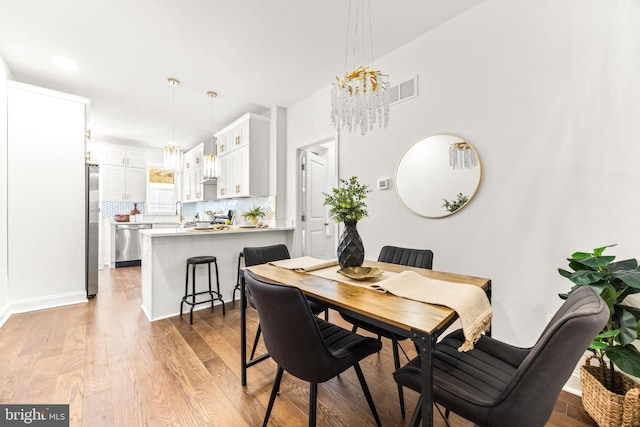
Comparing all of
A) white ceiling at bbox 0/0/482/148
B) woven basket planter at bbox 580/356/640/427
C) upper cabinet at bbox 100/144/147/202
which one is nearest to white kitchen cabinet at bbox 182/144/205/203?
upper cabinet at bbox 100/144/147/202

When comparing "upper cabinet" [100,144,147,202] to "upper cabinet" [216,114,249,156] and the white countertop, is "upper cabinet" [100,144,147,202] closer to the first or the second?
"upper cabinet" [216,114,249,156]

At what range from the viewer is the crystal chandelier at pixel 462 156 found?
2.28 metres

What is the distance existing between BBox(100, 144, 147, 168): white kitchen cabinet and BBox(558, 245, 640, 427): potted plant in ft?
24.8

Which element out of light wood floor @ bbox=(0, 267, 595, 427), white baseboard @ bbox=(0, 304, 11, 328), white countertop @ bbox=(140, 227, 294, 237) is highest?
white countertop @ bbox=(140, 227, 294, 237)

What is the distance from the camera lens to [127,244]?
5.70 m

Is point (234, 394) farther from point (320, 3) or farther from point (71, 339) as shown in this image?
point (320, 3)

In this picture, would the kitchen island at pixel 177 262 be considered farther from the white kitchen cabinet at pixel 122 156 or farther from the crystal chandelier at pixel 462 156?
the white kitchen cabinet at pixel 122 156

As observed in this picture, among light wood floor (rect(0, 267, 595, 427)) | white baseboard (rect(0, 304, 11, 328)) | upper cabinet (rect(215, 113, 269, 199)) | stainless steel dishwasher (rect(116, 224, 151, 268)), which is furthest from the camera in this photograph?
stainless steel dishwasher (rect(116, 224, 151, 268))

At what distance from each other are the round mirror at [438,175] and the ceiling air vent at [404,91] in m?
0.49

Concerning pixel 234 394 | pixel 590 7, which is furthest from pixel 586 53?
pixel 234 394

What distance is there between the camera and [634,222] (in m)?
1.61

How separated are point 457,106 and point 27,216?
190 inches

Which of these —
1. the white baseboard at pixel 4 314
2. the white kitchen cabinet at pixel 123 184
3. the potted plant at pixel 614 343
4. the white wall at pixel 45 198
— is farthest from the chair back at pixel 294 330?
the white kitchen cabinet at pixel 123 184

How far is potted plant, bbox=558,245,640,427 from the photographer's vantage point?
134 cm
